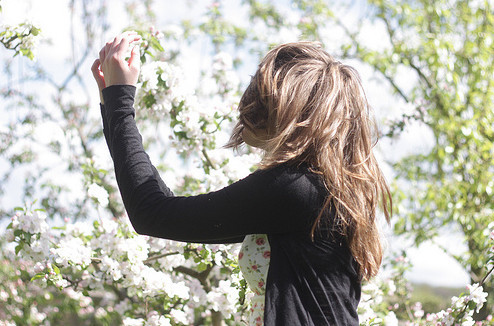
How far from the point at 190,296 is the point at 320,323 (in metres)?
1.40

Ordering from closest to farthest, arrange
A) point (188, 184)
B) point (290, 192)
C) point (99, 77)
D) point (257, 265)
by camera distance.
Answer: point (290, 192), point (257, 265), point (99, 77), point (188, 184)

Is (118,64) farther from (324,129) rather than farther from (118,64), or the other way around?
(324,129)

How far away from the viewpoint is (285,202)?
3.75ft

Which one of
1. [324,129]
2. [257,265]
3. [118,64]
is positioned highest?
[118,64]

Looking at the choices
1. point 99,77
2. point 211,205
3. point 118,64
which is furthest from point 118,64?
point 211,205

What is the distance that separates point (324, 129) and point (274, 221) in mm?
236

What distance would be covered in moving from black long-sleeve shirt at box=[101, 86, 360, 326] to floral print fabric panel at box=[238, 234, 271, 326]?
2.7 inches

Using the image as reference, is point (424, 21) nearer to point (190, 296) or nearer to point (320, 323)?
point (190, 296)

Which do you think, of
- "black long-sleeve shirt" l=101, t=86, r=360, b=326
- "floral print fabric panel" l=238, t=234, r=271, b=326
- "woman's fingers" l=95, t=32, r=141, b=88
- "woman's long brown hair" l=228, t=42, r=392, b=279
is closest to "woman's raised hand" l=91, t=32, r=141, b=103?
"woman's fingers" l=95, t=32, r=141, b=88

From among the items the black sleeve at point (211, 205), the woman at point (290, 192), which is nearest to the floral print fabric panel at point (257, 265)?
the woman at point (290, 192)

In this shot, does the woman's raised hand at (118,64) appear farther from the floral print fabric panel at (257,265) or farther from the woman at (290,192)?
the floral print fabric panel at (257,265)

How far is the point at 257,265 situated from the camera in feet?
4.20

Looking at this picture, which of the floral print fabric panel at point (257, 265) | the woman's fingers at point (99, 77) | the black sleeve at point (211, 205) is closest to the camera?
the black sleeve at point (211, 205)

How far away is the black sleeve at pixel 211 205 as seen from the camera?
3.74ft
